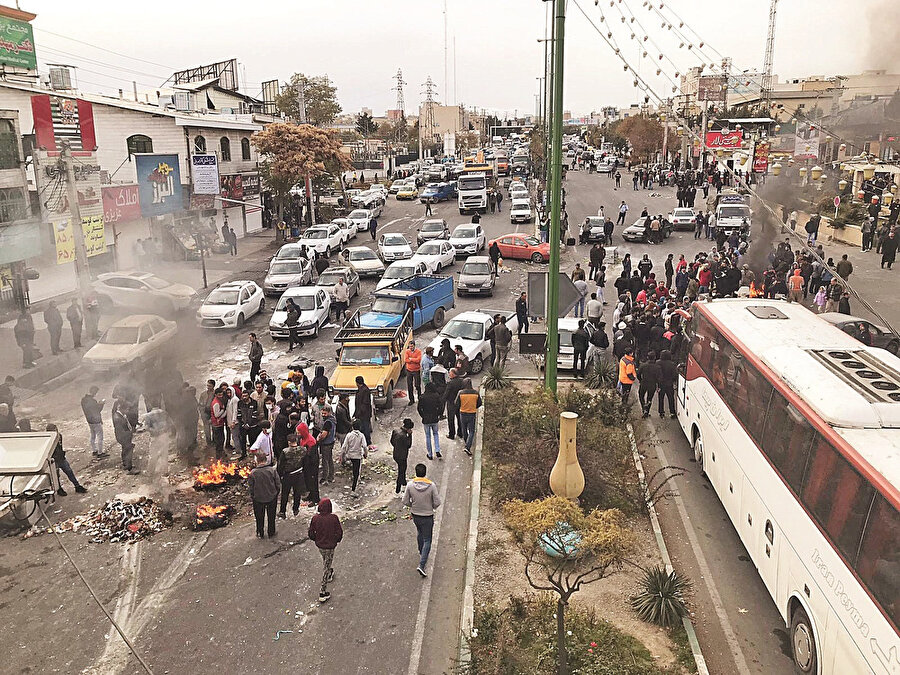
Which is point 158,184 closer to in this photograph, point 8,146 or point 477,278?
point 8,146

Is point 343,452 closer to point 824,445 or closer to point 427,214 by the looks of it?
point 824,445

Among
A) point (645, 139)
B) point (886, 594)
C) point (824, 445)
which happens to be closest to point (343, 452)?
point (824, 445)

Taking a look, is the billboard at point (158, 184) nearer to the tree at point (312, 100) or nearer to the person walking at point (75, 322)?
the person walking at point (75, 322)

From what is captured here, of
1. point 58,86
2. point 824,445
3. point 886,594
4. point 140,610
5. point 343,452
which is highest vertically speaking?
point 58,86

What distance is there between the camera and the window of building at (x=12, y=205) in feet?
76.3

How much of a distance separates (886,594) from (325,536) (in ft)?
19.5

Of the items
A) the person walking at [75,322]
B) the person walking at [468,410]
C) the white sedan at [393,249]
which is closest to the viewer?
the person walking at [468,410]

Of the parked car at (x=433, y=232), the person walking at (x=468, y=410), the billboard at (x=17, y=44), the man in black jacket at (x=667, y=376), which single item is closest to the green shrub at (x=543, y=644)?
the person walking at (x=468, y=410)

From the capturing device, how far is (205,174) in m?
34.5

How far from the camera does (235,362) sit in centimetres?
1927

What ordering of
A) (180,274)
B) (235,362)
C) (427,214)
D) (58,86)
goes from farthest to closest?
(427,214), (180,274), (58,86), (235,362)

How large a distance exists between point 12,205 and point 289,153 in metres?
19.2

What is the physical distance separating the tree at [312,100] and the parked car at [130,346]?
46141 millimetres

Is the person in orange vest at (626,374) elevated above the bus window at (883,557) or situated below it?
below
